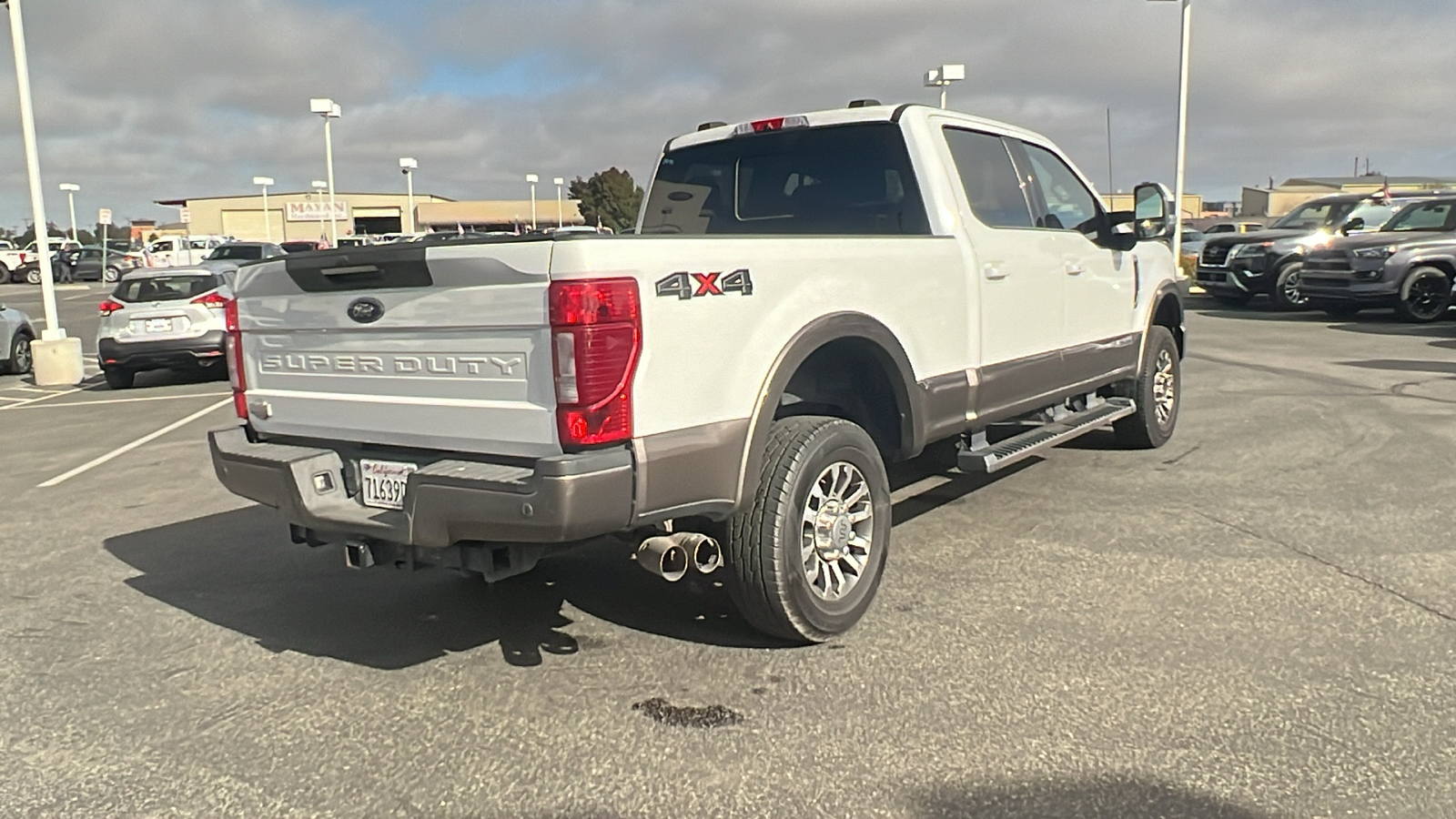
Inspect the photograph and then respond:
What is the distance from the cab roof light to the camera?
534 centimetres

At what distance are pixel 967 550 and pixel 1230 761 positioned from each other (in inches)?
83.2

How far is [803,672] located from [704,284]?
4.61 ft

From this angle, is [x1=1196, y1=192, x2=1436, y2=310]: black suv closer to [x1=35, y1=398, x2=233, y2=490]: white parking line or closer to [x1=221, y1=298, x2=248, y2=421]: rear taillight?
[x1=35, y1=398, x2=233, y2=490]: white parking line

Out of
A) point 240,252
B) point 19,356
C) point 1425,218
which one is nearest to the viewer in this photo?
point 19,356

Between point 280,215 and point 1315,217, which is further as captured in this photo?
point 280,215

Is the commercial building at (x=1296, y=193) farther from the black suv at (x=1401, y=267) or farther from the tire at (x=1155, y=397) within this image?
the tire at (x=1155, y=397)

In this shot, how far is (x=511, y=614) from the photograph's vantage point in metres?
4.54

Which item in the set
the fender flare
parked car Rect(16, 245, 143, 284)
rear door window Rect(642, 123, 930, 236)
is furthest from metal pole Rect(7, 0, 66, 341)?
parked car Rect(16, 245, 143, 284)

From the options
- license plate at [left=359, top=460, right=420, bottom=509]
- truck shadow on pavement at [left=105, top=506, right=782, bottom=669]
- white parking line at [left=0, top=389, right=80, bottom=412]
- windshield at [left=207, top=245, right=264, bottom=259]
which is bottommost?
truck shadow on pavement at [left=105, top=506, right=782, bottom=669]

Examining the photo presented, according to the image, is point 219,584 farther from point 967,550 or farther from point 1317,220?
Answer: point 1317,220

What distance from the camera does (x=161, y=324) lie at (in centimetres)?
1245

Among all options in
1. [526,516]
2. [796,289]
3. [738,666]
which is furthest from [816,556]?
[526,516]

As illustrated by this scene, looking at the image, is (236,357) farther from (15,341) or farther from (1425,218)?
(1425,218)

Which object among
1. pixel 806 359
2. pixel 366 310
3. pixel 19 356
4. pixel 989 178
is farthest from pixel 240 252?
pixel 806 359
